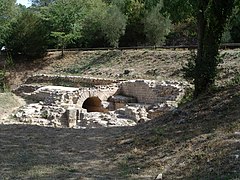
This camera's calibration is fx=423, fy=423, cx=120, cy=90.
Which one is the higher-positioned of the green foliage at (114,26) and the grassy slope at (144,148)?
the green foliage at (114,26)

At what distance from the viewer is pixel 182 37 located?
45.2m

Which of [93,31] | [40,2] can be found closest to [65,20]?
[93,31]

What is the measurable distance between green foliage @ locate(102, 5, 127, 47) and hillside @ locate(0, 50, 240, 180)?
96.0 feet

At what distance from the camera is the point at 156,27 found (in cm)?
4056

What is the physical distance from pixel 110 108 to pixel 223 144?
18069 mm

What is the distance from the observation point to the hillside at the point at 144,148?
700 centimetres

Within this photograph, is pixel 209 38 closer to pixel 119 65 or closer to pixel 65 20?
pixel 119 65

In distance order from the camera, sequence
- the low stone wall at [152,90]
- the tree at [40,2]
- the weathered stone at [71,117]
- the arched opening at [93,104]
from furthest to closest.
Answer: the tree at [40,2] → the arched opening at [93,104] → the low stone wall at [152,90] → the weathered stone at [71,117]

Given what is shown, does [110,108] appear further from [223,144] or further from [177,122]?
[223,144]

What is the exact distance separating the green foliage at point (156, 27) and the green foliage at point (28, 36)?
33.0 ft

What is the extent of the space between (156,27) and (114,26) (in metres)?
4.07

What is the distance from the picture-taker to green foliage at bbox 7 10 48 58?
132 ft

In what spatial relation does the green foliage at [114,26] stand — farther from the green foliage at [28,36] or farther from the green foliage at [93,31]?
the green foliage at [28,36]

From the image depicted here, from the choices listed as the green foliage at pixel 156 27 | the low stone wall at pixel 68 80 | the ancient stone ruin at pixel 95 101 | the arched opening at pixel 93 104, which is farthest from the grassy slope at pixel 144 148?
the green foliage at pixel 156 27
